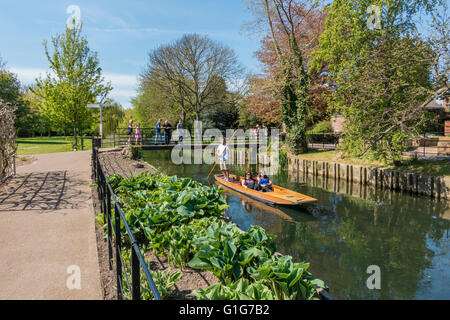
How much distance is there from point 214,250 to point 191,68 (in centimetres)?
3143

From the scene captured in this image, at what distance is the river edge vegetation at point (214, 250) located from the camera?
3.33 metres

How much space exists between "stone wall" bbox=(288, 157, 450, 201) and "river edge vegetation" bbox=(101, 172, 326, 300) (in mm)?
10729

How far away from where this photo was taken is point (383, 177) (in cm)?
1512

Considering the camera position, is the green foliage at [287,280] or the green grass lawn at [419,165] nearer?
the green foliage at [287,280]

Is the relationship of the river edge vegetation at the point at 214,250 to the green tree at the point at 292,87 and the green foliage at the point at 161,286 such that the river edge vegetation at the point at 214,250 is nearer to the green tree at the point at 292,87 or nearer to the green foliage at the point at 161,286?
the green foliage at the point at 161,286

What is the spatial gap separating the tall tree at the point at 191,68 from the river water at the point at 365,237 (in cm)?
2200

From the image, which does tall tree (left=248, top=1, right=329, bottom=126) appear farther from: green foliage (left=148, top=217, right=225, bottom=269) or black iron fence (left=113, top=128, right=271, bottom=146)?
green foliage (left=148, top=217, right=225, bottom=269)

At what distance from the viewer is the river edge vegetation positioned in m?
3.33

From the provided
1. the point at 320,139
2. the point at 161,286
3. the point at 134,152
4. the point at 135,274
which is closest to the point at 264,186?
the point at 161,286

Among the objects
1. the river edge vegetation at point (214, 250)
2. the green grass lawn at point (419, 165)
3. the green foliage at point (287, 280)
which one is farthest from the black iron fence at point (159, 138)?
the green foliage at point (287, 280)

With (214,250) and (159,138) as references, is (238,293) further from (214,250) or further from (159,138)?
(159,138)

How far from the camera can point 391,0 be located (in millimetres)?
14641

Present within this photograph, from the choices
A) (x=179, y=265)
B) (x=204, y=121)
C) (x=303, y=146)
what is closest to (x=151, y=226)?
(x=179, y=265)
